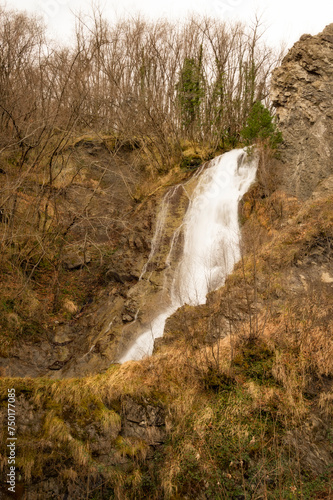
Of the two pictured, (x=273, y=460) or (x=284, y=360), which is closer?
(x=273, y=460)

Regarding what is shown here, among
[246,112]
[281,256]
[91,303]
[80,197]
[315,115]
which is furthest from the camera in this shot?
[246,112]

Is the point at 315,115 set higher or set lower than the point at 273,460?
higher

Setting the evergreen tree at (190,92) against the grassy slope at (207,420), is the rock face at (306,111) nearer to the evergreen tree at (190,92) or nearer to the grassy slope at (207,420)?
the evergreen tree at (190,92)

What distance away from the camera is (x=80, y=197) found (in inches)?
704

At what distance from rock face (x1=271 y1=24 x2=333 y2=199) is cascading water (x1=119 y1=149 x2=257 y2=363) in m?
1.73

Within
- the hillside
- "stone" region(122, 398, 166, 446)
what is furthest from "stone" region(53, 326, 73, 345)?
"stone" region(122, 398, 166, 446)

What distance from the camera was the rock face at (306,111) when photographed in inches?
544

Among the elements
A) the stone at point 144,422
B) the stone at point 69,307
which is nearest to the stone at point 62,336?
the stone at point 69,307

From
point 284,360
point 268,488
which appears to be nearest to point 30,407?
point 268,488

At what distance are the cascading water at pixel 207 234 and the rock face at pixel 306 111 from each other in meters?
1.73

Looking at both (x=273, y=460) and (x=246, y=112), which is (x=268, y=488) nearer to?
(x=273, y=460)

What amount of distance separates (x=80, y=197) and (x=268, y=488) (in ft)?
50.2

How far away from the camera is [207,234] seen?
13.4m

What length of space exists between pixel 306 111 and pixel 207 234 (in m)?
6.69
